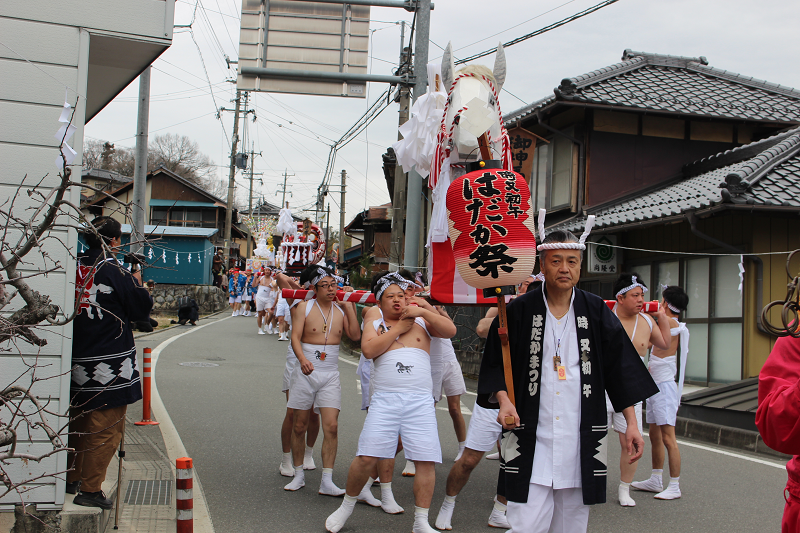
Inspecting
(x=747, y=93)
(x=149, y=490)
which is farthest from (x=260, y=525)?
(x=747, y=93)

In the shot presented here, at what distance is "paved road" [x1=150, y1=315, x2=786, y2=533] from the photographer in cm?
580

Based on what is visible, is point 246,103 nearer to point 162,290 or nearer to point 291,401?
point 162,290

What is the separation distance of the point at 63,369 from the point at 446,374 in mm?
3776

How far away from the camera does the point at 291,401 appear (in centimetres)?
665

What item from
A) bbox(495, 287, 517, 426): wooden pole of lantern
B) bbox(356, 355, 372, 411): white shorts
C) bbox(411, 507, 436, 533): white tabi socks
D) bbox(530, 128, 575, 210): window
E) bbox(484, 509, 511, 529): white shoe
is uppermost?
bbox(530, 128, 575, 210): window

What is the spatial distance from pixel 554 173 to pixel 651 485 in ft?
39.9

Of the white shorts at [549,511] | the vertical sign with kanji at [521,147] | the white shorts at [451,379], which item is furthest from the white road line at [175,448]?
the vertical sign with kanji at [521,147]

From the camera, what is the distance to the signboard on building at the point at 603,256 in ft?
48.6

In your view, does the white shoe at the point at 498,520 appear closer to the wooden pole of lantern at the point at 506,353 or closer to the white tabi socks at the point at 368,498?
the white tabi socks at the point at 368,498

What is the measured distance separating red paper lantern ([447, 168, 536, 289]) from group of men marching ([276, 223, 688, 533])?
1.91 ft

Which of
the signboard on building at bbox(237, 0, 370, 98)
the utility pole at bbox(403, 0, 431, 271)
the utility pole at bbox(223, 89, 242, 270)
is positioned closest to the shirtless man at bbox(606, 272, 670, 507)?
the utility pole at bbox(403, 0, 431, 271)

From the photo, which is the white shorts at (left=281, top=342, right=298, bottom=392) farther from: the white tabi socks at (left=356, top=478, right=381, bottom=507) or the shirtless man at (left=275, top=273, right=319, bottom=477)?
the white tabi socks at (left=356, top=478, right=381, bottom=507)

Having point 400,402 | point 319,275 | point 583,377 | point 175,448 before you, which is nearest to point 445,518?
point 400,402

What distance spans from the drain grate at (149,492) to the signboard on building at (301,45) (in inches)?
339
